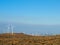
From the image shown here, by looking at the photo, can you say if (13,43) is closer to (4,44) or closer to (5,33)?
(4,44)

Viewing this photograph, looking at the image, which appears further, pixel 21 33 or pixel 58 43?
pixel 21 33

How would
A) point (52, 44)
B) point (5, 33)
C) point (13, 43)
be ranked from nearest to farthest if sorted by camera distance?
1. point (52, 44)
2. point (13, 43)
3. point (5, 33)

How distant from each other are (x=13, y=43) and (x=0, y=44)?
3539mm

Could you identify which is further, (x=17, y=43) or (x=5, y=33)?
(x=5, y=33)

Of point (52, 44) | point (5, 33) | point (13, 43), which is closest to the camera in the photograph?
point (52, 44)

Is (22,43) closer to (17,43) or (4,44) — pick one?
(17,43)

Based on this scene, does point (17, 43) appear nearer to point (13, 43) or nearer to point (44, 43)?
point (13, 43)

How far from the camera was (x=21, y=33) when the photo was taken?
76875 mm

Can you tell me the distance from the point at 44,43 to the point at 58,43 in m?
3.72

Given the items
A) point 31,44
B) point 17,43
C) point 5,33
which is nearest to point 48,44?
point 31,44

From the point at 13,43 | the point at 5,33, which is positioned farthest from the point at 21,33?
the point at 13,43

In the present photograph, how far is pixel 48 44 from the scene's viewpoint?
46812mm

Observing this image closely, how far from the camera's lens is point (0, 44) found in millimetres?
47500

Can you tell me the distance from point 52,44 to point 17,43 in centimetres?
945
